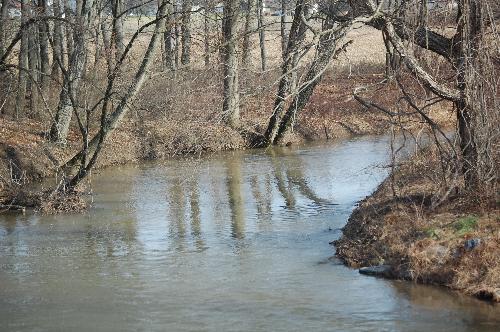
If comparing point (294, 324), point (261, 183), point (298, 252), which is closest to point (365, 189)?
point (261, 183)

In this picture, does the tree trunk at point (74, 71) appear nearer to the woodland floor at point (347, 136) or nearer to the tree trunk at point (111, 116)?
the woodland floor at point (347, 136)

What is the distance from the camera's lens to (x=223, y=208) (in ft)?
63.7

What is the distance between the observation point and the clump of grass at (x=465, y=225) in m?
12.7

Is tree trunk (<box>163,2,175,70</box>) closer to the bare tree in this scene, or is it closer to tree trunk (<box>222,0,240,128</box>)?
tree trunk (<box>222,0,240,128</box>)

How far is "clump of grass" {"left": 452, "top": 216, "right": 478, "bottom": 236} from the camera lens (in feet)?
41.8

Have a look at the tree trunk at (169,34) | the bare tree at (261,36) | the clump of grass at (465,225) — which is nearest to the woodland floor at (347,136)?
the clump of grass at (465,225)

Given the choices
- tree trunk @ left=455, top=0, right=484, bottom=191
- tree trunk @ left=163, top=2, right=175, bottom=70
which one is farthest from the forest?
tree trunk @ left=163, top=2, right=175, bottom=70

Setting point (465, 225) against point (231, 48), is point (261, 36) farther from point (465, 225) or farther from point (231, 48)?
point (465, 225)

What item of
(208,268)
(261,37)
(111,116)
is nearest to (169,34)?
(111,116)

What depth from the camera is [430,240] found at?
42.1ft

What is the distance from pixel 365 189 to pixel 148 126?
10883mm

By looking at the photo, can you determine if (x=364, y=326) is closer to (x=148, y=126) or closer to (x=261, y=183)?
(x=261, y=183)

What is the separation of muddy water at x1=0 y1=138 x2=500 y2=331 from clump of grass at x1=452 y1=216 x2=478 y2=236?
1217 mm

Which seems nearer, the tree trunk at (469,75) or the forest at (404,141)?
the forest at (404,141)
